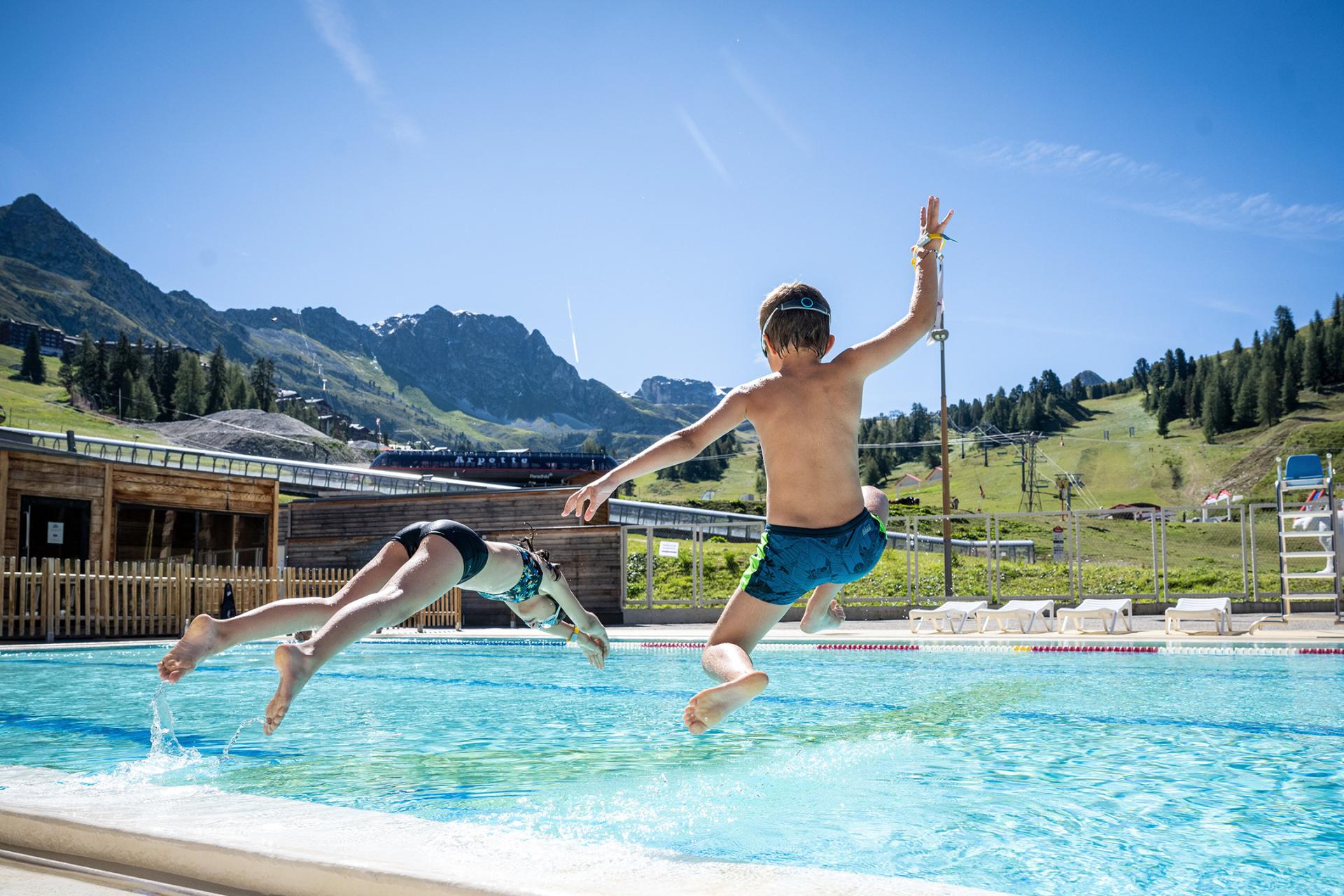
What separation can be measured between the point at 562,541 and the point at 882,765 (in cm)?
1729

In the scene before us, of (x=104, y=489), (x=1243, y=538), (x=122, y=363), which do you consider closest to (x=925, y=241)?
(x=1243, y=538)

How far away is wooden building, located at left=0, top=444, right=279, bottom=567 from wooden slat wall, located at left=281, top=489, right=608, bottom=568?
2.19 m

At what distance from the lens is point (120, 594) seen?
15.5m

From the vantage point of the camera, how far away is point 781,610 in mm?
3199

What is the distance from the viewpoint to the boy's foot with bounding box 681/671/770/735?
2.54m

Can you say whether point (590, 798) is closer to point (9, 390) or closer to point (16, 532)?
point (16, 532)

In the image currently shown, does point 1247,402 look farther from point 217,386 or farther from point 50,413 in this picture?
point 50,413

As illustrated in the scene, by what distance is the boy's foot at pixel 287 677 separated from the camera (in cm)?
265

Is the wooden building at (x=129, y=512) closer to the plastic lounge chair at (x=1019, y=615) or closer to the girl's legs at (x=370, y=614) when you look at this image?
the plastic lounge chair at (x=1019, y=615)

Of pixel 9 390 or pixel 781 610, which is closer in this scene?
pixel 781 610

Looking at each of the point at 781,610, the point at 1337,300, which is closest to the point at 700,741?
the point at 781,610

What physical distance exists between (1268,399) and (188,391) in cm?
15489

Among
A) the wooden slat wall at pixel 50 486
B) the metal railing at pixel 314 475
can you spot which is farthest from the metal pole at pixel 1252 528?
the metal railing at pixel 314 475

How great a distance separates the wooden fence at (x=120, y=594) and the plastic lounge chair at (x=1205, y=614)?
408 inches
